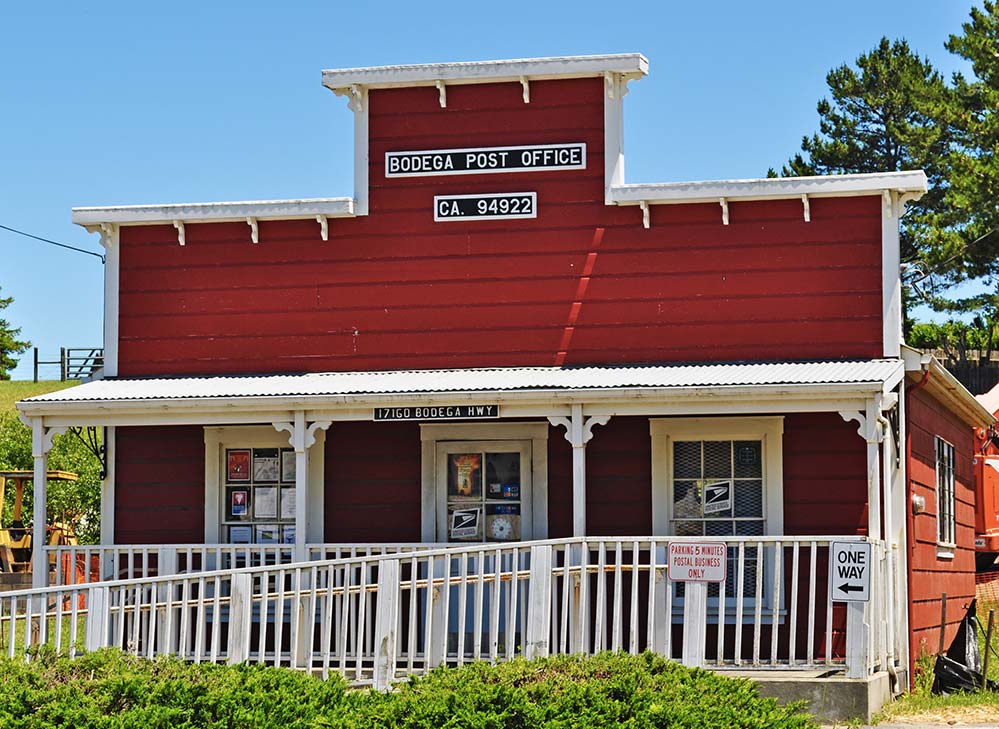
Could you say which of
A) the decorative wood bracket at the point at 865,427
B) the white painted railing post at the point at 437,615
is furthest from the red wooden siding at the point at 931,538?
the white painted railing post at the point at 437,615

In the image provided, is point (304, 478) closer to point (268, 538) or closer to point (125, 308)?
point (268, 538)

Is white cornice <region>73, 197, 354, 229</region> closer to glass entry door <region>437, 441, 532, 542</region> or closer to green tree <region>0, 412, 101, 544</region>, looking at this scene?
glass entry door <region>437, 441, 532, 542</region>

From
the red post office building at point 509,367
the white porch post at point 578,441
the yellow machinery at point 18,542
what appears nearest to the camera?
the white porch post at point 578,441

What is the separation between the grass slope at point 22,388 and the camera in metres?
64.4

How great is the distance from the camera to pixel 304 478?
15461 millimetres

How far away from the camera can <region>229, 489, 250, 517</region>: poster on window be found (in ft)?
54.9

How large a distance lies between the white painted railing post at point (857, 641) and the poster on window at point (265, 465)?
6.57 meters

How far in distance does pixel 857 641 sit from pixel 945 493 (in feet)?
21.7

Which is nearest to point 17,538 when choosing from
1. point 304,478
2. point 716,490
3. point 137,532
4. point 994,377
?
point 137,532

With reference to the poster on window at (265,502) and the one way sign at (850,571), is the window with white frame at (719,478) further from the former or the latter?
the poster on window at (265,502)

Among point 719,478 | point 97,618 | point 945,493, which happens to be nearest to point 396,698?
point 97,618

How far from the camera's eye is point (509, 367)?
1631 cm

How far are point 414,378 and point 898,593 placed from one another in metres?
5.17

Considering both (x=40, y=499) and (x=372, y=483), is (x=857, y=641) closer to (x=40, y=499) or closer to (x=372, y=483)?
(x=372, y=483)
